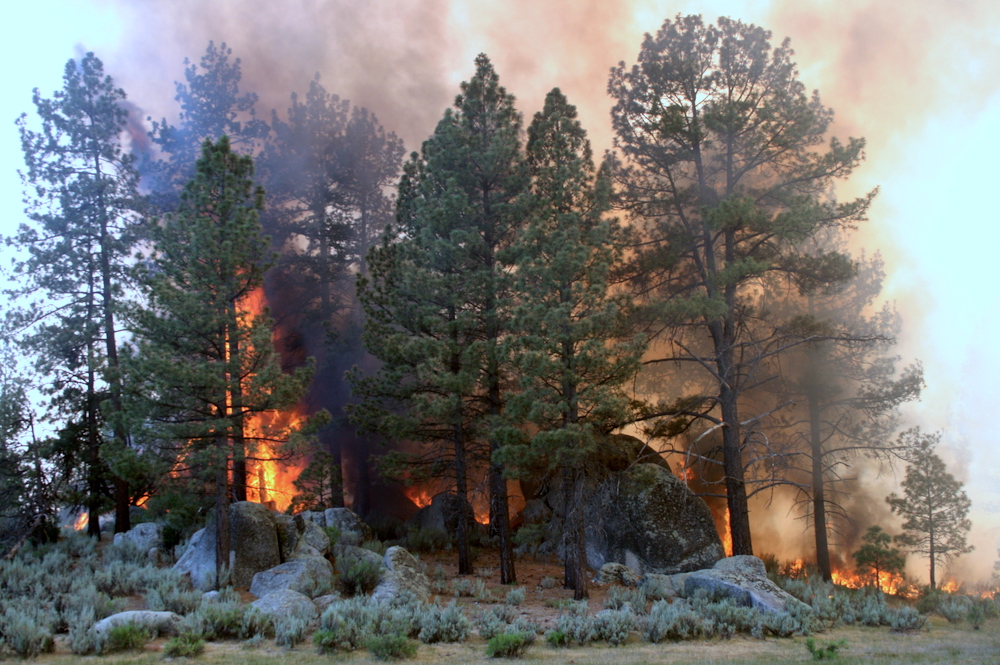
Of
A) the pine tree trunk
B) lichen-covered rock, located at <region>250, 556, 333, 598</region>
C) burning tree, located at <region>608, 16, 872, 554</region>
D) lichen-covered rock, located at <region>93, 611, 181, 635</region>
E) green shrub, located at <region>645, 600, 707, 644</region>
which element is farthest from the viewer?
the pine tree trunk

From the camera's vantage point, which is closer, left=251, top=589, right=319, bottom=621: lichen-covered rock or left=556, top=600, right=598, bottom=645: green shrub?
left=556, top=600, right=598, bottom=645: green shrub

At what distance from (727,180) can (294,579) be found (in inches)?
628

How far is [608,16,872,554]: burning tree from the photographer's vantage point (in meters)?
17.0

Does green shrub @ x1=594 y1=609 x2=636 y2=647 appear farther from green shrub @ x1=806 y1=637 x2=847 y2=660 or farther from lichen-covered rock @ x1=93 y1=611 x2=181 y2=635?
lichen-covered rock @ x1=93 y1=611 x2=181 y2=635

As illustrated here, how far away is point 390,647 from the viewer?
9.64 m

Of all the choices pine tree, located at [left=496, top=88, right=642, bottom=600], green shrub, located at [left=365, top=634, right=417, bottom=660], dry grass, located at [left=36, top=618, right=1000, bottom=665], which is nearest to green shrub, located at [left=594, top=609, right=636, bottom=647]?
dry grass, located at [left=36, top=618, right=1000, bottom=665]

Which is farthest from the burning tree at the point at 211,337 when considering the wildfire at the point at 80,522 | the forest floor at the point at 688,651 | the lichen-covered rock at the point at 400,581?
the wildfire at the point at 80,522

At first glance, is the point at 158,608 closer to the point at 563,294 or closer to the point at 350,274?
the point at 563,294

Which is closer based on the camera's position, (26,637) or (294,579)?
(26,637)

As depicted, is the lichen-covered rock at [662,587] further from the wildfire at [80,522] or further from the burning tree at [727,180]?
the wildfire at [80,522]

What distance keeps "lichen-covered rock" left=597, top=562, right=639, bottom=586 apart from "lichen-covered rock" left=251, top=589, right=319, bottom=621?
8152 millimetres

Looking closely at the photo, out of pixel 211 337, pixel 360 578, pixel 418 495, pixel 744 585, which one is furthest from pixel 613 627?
pixel 418 495

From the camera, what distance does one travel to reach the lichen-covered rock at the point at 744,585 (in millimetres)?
12969

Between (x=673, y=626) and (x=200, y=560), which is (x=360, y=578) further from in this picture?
(x=673, y=626)
